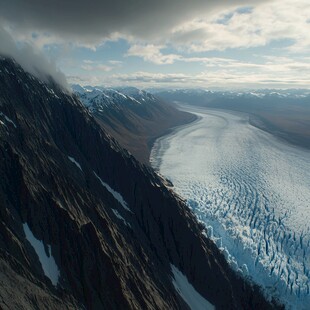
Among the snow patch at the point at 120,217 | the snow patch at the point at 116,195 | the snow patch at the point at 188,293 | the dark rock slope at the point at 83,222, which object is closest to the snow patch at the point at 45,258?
the dark rock slope at the point at 83,222

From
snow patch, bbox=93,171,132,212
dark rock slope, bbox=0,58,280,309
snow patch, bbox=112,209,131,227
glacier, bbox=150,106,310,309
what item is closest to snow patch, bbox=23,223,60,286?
dark rock slope, bbox=0,58,280,309

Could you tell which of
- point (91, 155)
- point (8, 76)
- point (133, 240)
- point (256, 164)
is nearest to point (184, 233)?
point (133, 240)

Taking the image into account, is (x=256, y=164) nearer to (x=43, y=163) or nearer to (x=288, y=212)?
(x=288, y=212)

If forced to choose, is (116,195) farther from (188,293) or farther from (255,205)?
(255,205)

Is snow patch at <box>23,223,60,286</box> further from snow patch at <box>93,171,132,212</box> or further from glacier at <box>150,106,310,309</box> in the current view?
glacier at <box>150,106,310,309</box>

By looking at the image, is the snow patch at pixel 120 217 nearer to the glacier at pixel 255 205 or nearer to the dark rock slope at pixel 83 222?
the dark rock slope at pixel 83 222

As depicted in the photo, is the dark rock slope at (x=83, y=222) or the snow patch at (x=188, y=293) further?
the snow patch at (x=188, y=293)
